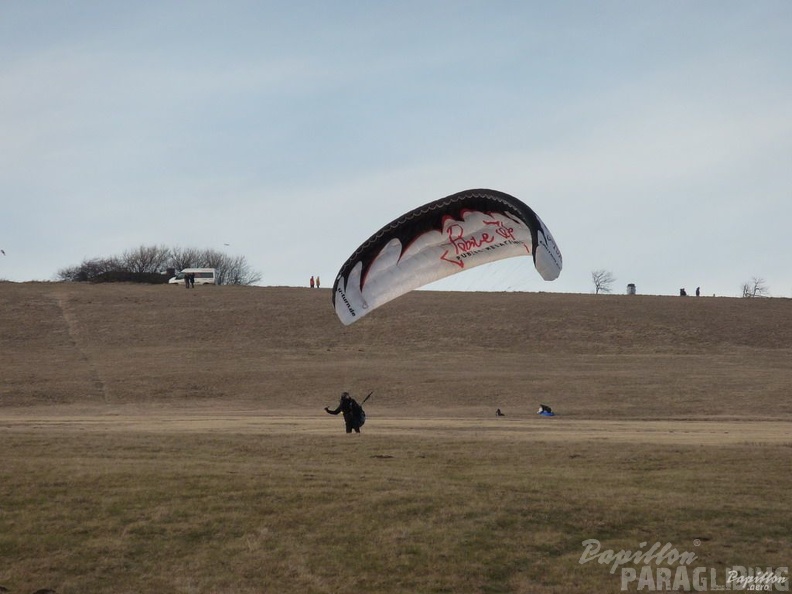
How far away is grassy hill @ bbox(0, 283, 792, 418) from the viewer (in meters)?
38.4

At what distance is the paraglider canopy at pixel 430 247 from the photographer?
18.1 m

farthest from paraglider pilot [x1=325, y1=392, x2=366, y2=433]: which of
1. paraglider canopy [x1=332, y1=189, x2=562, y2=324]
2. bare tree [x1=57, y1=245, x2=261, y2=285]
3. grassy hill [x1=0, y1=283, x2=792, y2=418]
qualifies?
bare tree [x1=57, y1=245, x2=261, y2=285]

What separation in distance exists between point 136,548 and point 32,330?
47.3m

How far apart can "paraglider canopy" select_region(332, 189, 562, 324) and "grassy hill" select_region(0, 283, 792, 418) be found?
48.9 feet

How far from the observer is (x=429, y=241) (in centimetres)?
1912

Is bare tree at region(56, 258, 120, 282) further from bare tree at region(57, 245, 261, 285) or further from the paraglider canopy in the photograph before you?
the paraglider canopy

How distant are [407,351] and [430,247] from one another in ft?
108

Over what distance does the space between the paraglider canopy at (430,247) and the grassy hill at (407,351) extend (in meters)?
14.9

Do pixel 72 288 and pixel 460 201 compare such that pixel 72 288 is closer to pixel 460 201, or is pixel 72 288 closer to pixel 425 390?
pixel 425 390

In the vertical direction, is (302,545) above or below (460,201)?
below

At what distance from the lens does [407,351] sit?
5181cm

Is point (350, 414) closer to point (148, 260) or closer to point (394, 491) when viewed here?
point (394, 491)

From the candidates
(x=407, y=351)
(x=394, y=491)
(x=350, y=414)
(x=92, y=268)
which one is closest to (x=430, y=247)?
(x=350, y=414)

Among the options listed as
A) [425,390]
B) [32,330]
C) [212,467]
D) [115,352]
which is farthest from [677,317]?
[212,467]
